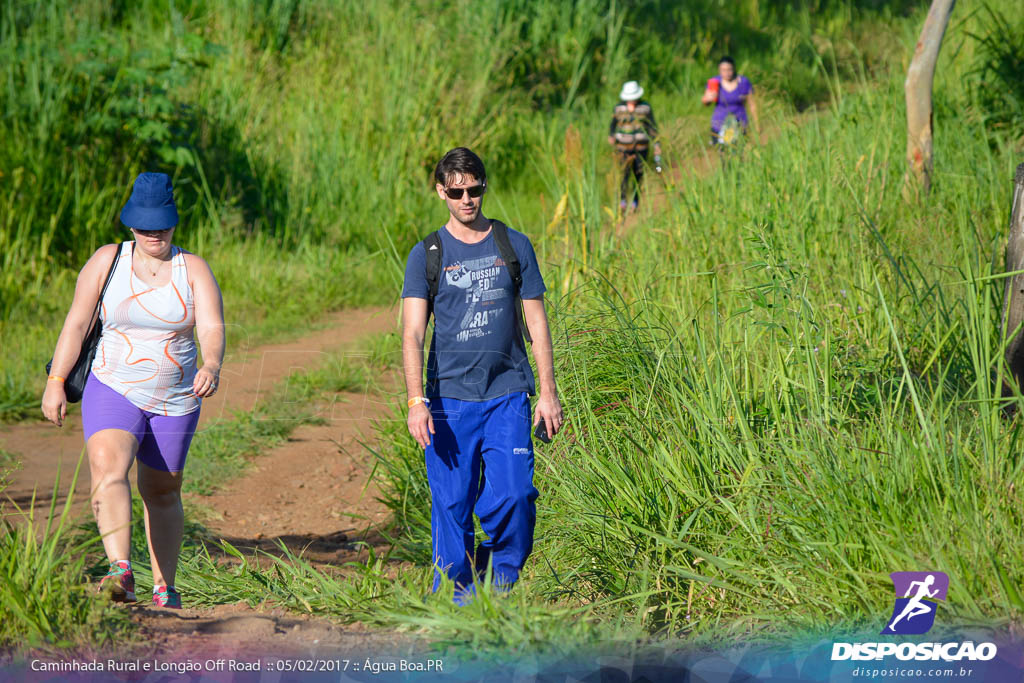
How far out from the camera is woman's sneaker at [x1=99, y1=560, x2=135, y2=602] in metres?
3.10

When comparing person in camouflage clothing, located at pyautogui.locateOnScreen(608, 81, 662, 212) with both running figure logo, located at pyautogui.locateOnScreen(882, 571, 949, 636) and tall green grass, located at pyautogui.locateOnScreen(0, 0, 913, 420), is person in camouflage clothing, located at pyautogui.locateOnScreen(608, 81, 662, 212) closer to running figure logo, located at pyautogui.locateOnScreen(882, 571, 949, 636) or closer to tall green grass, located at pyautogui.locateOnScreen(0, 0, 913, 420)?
tall green grass, located at pyautogui.locateOnScreen(0, 0, 913, 420)

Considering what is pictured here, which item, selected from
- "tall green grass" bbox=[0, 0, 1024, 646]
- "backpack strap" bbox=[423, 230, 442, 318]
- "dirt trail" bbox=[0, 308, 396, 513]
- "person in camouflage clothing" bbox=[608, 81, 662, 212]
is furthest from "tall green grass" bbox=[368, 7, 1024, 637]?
"person in camouflage clothing" bbox=[608, 81, 662, 212]

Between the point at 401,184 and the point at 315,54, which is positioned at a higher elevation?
the point at 315,54

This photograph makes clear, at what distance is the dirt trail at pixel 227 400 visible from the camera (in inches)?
220

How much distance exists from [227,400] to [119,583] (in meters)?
4.02

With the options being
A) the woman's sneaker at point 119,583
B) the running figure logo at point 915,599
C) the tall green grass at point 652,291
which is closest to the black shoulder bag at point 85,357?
the woman's sneaker at point 119,583

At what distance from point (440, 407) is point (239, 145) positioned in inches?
295

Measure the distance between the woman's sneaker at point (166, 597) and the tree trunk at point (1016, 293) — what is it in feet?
10.3

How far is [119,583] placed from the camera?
316cm

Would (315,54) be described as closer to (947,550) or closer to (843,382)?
(843,382)

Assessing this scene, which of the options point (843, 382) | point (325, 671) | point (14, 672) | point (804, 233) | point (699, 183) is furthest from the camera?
point (699, 183)

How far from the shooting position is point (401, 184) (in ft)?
34.8

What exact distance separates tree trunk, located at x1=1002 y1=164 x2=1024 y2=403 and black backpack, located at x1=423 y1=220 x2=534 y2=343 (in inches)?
70.2

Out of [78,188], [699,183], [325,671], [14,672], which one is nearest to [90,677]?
[14,672]
